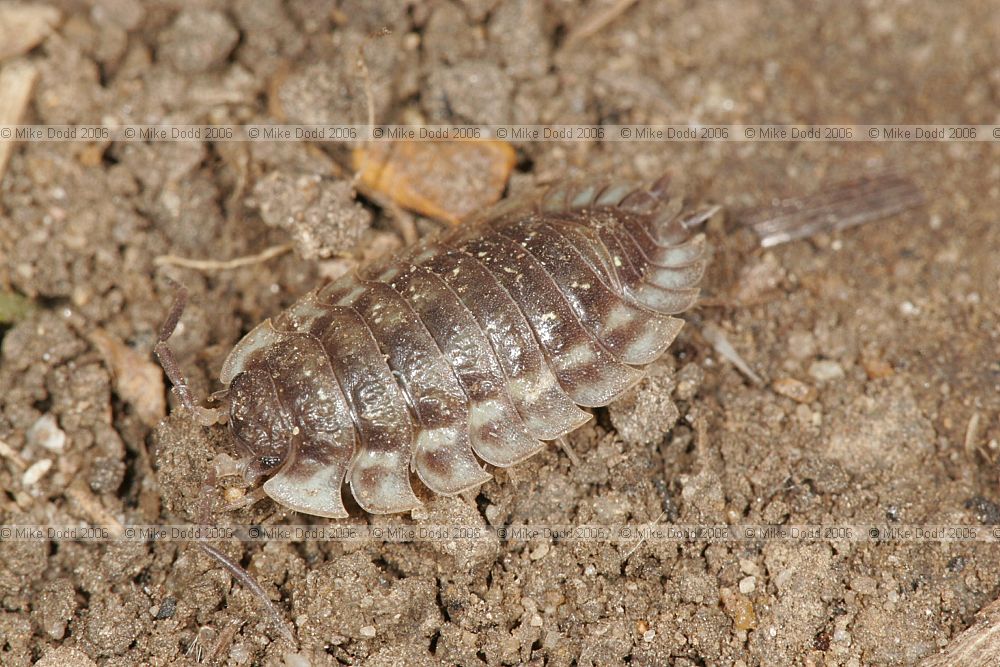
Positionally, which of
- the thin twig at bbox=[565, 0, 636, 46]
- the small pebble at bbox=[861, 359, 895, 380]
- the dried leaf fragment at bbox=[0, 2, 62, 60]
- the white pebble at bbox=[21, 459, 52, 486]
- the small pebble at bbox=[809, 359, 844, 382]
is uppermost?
the dried leaf fragment at bbox=[0, 2, 62, 60]

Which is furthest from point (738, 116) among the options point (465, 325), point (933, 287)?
point (465, 325)

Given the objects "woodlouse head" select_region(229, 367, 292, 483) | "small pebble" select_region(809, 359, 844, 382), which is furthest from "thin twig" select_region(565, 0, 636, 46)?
"woodlouse head" select_region(229, 367, 292, 483)

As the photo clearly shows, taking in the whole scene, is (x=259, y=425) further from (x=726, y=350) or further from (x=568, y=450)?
(x=726, y=350)

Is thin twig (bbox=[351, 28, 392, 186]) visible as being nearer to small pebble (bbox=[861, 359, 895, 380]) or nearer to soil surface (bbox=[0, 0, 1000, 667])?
Answer: soil surface (bbox=[0, 0, 1000, 667])

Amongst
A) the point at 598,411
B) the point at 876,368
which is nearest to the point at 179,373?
the point at 598,411

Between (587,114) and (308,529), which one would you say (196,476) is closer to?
(308,529)

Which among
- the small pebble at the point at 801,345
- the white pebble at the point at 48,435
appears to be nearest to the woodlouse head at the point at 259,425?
the white pebble at the point at 48,435

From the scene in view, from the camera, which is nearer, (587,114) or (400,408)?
(400,408)
